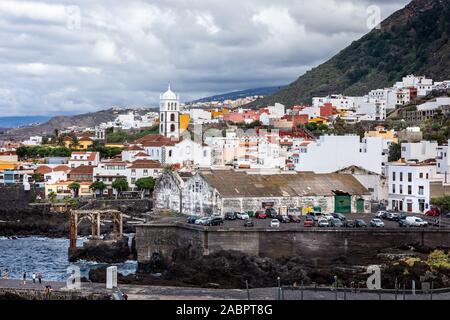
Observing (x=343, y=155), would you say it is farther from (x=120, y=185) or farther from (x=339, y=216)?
(x=120, y=185)

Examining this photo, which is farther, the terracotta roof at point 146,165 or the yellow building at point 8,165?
the yellow building at point 8,165

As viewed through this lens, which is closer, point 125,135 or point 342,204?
point 342,204

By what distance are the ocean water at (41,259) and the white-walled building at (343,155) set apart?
17.6 metres

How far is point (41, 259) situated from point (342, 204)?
59.2 feet

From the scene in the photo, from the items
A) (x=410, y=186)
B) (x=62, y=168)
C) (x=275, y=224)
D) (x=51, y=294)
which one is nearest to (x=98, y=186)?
(x=62, y=168)

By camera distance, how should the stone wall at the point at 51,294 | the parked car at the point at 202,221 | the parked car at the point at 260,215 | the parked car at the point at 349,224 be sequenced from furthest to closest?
1. the parked car at the point at 260,215
2. the parked car at the point at 202,221
3. the parked car at the point at 349,224
4. the stone wall at the point at 51,294

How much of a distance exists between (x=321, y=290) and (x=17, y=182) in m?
64.9

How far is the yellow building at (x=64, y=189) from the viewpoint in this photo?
88.7 m

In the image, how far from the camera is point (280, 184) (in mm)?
54438

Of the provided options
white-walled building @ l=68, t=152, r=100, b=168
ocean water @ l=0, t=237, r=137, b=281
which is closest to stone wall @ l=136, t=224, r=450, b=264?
ocean water @ l=0, t=237, r=137, b=281

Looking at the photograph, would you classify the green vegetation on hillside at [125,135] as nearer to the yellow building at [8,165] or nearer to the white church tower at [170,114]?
the white church tower at [170,114]

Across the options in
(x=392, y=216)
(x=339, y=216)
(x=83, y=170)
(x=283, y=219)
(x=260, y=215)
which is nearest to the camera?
(x=283, y=219)

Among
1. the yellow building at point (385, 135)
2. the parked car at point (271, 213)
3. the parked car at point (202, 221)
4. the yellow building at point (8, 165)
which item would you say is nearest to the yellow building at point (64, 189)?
the yellow building at point (8, 165)

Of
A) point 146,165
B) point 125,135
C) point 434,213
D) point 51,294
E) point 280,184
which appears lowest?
point 51,294
